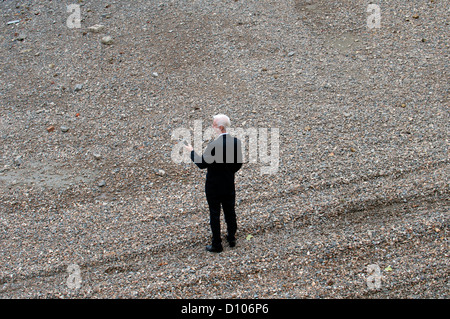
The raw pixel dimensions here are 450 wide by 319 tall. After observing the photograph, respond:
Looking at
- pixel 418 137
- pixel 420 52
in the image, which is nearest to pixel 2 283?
pixel 418 137

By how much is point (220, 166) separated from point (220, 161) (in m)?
0.07

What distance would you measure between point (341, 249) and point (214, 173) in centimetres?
193

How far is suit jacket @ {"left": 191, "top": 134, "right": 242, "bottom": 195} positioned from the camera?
487cm

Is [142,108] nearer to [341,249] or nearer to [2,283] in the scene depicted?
[2,283]

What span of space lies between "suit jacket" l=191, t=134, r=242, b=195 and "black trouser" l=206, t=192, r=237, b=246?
0.28 ft

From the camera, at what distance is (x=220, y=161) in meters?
4.89

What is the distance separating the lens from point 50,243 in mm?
5965
